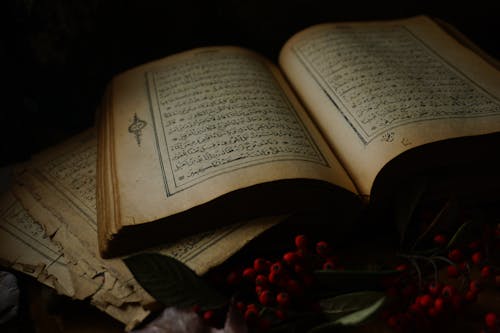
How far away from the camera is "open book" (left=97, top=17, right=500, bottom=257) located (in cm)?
72

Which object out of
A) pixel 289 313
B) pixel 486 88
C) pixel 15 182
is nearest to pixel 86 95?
pixel 15 182

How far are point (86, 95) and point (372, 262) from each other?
29.7 inches

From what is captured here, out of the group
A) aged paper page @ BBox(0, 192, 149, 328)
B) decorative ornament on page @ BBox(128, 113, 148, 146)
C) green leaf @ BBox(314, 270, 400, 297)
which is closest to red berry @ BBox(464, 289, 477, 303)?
green leaf @ BBox(314, 270, 400, 297)

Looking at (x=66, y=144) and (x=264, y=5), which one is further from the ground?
(x=264, y=5)

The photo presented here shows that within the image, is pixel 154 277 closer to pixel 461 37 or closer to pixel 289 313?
pixel 289 313

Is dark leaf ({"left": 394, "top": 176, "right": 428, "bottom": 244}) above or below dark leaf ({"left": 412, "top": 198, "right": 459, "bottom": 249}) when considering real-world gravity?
above

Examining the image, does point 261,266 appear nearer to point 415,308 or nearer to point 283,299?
point 283,299

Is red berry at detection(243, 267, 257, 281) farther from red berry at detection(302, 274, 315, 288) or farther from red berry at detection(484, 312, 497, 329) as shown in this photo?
red berry at detection(484, 312, 497, 329)

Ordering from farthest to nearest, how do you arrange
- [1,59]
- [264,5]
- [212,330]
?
[264,5]
[1,59]
[212,330]

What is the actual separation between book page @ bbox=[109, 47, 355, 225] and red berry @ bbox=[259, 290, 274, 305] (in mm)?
152

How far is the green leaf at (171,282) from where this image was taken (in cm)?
63

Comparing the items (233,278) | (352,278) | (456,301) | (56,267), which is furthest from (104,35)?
(456,301)

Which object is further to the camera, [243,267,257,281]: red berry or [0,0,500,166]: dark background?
[0,0,500,166]: dark background

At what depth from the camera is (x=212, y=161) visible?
76cm
